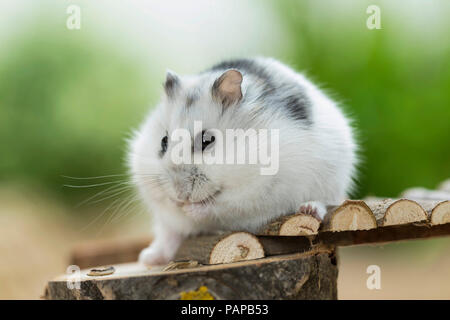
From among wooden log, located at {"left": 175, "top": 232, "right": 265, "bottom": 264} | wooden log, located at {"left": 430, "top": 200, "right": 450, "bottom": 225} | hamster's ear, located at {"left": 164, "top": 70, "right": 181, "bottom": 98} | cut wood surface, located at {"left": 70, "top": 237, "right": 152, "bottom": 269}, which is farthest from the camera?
cut wood surface, located at {"left": 70, "top": 237, "right": 152, "bottom": 269}

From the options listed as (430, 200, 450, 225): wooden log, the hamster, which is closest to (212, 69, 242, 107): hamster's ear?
the hamster

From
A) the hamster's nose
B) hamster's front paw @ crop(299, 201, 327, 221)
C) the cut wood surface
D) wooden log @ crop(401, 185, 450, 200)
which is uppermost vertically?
the hamster's nose

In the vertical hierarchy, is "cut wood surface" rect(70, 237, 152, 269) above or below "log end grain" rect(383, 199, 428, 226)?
below

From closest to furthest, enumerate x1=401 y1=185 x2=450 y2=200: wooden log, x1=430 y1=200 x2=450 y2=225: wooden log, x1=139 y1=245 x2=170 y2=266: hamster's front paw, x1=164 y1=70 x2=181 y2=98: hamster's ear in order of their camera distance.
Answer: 1. x1=430 y1=200 x2=450 y2=225: wooden log
2. x1=164 y1=70 x2=181 y2=98: hamster's ear
3. x1=139 y1=245 x2=170 y2=266: hamster's front paw
4. x1=401 y1=185 x2=450 y2=200: wooden log

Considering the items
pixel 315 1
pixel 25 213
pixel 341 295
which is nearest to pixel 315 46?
pixel 315 1

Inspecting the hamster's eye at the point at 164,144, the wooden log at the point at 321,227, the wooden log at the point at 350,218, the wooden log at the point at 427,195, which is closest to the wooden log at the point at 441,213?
the wooden log at the point at 321,227

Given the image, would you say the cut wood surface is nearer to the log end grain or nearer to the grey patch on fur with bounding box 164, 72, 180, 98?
the grey patch on fur with bounding box 164, 72, 180, 98

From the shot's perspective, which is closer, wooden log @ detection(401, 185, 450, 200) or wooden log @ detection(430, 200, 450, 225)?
wooden log @ detection(430, 200, 450, 225)

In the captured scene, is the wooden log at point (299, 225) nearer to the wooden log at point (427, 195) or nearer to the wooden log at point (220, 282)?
the wooden log at point (220, 282)
